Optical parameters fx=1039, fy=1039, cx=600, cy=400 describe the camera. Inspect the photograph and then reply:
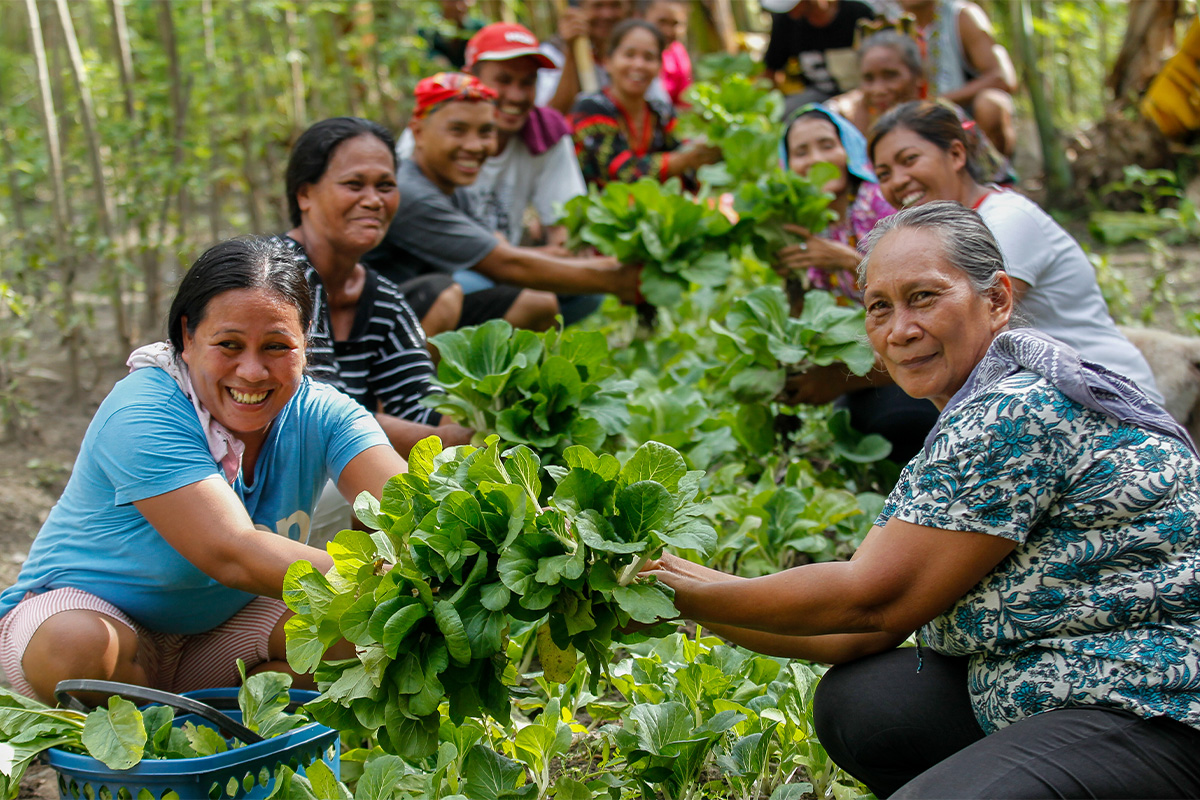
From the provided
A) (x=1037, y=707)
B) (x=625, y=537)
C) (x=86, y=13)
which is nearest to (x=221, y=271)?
(x=625, y=537)

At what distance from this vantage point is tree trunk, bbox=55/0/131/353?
4289 mm

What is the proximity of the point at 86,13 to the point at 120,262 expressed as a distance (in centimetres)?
409

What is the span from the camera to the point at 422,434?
2.96m

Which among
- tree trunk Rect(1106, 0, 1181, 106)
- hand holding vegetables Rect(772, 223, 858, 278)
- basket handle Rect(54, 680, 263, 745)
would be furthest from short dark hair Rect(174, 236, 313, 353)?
tree trunk Rect(1106, 0, 1181, 106)

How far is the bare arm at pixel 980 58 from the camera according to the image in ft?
18.9

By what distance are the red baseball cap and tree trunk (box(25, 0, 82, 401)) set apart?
176 cm

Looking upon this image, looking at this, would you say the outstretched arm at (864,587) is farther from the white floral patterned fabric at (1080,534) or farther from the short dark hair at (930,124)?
the short dark hair at (930,124)

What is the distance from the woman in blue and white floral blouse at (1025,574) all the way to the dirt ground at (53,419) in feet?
6.37

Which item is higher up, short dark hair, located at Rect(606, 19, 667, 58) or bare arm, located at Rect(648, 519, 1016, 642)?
short dark hair, located at Rect(606, 19, 667, 58)

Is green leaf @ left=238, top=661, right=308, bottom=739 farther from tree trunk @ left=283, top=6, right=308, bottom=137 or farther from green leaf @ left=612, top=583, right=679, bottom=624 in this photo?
tree trunk @ left=283, top=6, right=308, bottom=137

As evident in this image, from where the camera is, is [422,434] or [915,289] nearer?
[915,289]

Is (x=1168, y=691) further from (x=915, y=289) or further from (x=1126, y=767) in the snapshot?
(x=915, y=289)

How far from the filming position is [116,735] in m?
1.84

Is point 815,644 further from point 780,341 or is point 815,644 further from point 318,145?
point 318,145
